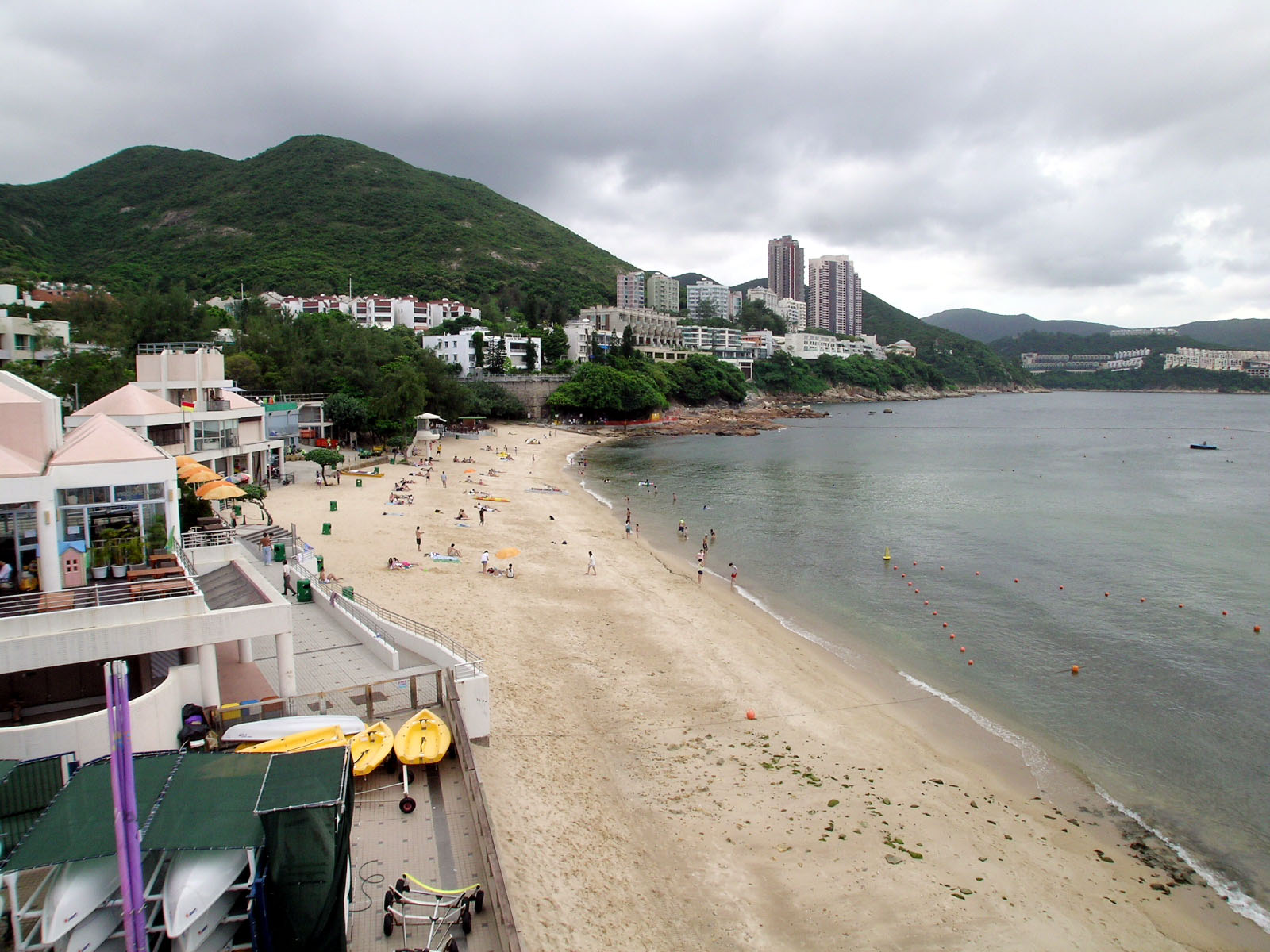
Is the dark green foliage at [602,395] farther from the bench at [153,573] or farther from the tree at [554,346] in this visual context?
the bench at [153,573]

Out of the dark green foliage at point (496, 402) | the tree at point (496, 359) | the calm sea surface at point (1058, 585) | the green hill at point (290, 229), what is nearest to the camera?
the calm sea surface at point (1058, 585)

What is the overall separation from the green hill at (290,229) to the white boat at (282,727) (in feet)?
354

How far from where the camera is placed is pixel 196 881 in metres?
7.10

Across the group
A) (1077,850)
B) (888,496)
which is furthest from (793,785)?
(888,496)

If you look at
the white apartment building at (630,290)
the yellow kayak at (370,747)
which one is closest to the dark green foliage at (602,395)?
the white apartment building at (630,290)

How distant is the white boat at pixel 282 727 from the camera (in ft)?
36.1

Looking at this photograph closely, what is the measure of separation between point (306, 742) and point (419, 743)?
1.62 metres

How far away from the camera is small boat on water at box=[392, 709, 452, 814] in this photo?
1134 cm

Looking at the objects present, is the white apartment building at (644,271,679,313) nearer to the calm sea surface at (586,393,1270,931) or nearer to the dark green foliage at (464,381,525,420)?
the dark green foliage at (464,381,525,420)

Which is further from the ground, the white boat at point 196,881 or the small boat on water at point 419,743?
the white boat at point 196,881

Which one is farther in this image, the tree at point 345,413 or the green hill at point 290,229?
the green hill at point 290,229

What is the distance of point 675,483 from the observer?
52062 mm

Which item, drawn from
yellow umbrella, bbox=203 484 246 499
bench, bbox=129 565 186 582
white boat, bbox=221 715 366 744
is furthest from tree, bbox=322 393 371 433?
white boat, bbox=221 715 366 744

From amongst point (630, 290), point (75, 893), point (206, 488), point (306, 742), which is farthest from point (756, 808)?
point (630, 290)
